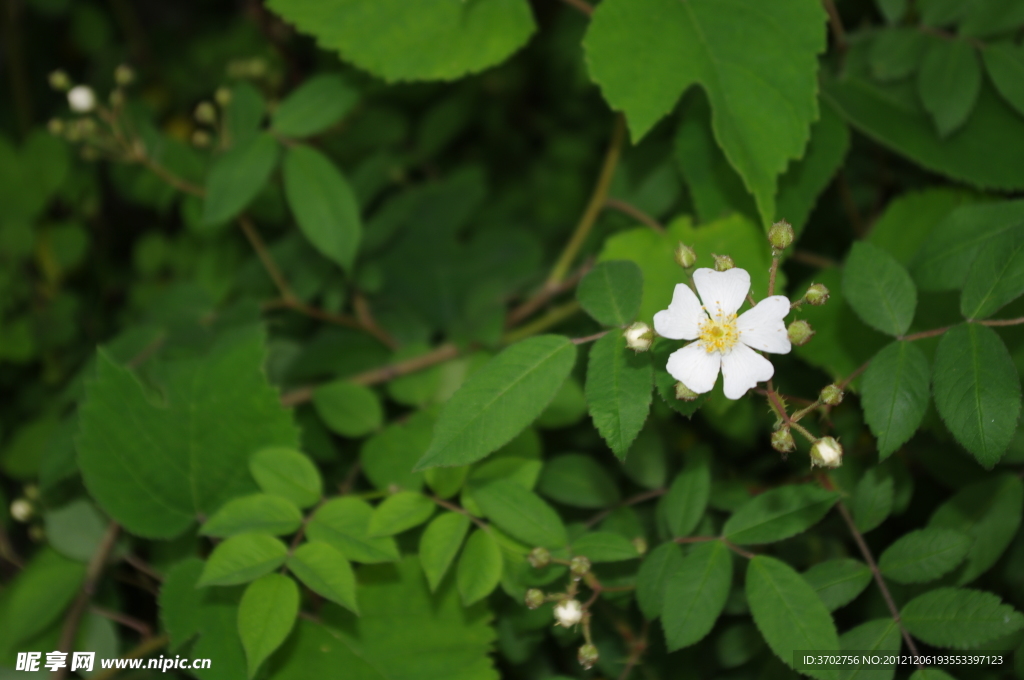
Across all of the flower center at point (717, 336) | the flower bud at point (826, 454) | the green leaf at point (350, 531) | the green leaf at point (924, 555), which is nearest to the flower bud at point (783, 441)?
the flower bud at point (826, 454)

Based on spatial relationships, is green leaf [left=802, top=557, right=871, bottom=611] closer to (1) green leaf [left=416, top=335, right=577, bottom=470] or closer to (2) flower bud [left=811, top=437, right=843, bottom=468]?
(2) flower bud [left=811, top=437, right=843, bottom=468]

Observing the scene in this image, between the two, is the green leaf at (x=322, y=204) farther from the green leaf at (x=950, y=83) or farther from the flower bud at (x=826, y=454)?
the green leaf at (x=950, y=83)

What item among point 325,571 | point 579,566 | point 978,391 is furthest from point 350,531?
point 978,391

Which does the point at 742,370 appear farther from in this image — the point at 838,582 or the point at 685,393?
the point at 838,582

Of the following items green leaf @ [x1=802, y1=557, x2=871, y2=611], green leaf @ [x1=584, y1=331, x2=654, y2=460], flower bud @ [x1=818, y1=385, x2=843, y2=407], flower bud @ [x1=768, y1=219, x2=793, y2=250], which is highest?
flower bud @ [x1=768, y1=219, x2=793, y2=250]

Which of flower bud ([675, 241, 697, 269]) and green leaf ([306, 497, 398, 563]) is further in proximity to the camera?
green leaf ([306, 497, 398, 563])

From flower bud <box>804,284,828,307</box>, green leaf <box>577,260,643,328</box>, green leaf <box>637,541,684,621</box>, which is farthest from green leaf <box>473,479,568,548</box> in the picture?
flower bud <box>804,284,828,307</box>
